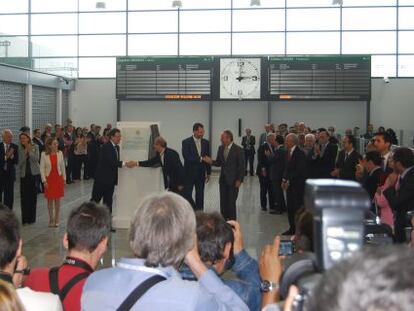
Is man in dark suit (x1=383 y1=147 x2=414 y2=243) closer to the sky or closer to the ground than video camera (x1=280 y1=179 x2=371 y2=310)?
closer to the ground

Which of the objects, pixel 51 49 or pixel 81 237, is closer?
pixel 81 237

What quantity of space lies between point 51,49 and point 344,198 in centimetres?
2151

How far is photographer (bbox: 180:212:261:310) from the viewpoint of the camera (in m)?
2.74

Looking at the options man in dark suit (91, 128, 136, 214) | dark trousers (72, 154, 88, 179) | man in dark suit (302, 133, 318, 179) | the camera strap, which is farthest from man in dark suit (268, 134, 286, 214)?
the camera strap

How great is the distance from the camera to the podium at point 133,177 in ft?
32.9

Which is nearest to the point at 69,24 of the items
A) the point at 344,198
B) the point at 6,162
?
the point at 6,162

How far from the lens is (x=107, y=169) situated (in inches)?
383

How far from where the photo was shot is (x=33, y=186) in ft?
32.8

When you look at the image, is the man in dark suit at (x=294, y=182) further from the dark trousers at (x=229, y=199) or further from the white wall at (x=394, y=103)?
the white wall at (x=394, y=103)

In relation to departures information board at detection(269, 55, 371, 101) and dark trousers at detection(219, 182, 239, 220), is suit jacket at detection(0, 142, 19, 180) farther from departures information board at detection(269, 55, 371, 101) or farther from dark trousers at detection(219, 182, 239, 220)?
departures information board at detection(269, 55, 371, 101)

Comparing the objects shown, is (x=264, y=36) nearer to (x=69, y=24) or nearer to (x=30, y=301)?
(x=69, y=24)

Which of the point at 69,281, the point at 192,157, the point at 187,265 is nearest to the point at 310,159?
the point at 192,157

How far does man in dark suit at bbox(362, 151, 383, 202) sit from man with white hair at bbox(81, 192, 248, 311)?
17.0 ft

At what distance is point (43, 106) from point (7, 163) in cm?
976
